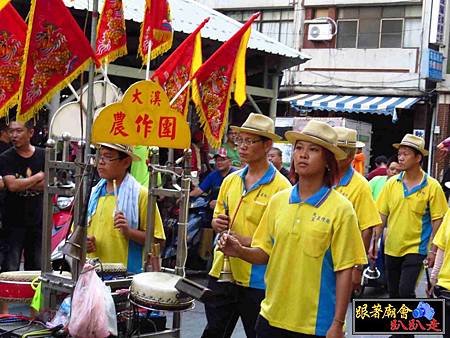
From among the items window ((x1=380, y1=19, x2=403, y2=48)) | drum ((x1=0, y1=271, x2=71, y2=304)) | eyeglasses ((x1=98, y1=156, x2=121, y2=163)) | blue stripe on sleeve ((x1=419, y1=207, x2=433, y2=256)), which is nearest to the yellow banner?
eyeglasses ((x1=98, y1=156, x2=121, y2=163))

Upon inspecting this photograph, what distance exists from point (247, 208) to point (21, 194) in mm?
2847

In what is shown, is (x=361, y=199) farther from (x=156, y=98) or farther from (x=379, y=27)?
(x=379, y=27)

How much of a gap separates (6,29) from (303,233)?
2.76 meters

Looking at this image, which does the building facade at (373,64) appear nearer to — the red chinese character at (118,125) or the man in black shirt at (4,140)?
the man in black shirt at (4,140)

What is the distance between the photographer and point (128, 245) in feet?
17.1

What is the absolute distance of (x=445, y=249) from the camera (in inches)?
216

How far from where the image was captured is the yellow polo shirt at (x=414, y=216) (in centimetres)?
681

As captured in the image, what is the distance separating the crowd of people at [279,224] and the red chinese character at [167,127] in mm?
409

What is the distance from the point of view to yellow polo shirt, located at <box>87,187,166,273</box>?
16.9 ft

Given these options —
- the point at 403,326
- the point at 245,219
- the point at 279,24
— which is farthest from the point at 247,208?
the point at 279,24

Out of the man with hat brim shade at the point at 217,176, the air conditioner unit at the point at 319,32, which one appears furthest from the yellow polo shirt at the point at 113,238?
the air conditioner unit at the point at 319,32

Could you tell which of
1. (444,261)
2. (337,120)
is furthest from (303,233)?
(337,120)

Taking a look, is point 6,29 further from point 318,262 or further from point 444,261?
point 444,261

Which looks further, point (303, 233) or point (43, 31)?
point (43, 31)
